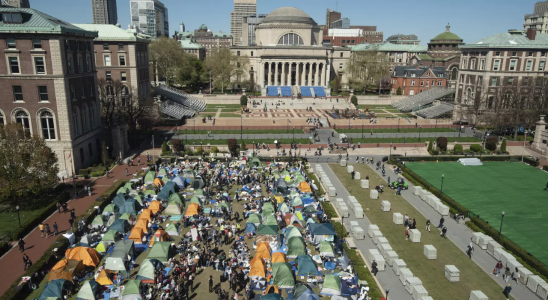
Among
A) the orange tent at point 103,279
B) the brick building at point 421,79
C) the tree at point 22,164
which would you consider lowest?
the orange tent at point 103,279

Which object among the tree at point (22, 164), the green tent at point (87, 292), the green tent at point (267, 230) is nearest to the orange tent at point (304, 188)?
the green tent at point (267, 230)

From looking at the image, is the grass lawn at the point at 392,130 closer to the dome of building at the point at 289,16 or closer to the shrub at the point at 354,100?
the shrub at the point at 354,100

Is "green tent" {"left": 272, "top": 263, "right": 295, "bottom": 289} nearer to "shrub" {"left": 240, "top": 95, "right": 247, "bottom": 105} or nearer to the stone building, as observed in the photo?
"shrub" {"left": 240, "top": 95, "right": 247, "bottom": 105}

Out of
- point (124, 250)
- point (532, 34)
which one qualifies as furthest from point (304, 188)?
point (532, 34)

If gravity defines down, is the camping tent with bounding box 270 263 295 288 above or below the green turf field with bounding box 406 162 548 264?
above

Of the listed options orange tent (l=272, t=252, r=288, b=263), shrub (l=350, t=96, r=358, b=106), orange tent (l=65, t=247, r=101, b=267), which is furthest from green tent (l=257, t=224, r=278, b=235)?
shrub (l=350, t=96, r=358, b=106)
